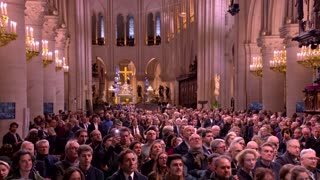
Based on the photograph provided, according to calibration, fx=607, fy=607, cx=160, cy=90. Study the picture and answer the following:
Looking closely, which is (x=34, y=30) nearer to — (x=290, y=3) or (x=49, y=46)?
(x=49, y=46)

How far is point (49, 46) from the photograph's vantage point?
92.7 feet

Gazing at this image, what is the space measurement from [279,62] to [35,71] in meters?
12.6

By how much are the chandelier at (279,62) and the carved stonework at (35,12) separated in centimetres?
1225

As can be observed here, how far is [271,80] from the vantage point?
32906mm

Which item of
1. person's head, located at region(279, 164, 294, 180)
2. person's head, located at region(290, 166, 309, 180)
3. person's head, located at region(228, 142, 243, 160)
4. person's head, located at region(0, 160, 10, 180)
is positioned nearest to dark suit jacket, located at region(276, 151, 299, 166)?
person's head, located at region(228, 142, 243, 160)

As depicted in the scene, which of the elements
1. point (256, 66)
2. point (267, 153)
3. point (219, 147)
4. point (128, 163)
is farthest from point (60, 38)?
point (128, 163)

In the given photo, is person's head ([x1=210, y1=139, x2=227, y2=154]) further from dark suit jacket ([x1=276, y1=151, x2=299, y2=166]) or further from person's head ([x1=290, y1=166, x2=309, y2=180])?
person's head ([x1=290, y1=166, x2=309, y2=180])

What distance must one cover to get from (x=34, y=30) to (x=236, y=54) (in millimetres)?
17902

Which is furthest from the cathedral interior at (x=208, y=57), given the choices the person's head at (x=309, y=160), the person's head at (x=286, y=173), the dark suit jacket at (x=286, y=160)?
the person's head at (x=286, y=173)

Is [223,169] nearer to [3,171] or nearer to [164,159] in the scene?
[164,159]

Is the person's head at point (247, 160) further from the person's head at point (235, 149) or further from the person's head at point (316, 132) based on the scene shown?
the person's head at point (316, 132)

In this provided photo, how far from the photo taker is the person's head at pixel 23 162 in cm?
833

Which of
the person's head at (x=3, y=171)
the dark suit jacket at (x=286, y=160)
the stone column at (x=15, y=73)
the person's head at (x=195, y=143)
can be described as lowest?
the dark suit jacket at (x=286, y=160)

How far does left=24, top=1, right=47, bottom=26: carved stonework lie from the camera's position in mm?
22953
